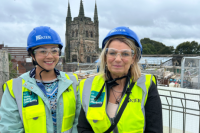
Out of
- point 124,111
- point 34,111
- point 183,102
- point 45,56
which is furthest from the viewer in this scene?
point 183,102

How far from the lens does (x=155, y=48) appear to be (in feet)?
199

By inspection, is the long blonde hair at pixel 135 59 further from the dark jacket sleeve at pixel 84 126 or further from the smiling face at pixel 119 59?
the dark jacket sleeve at pixel 84 126

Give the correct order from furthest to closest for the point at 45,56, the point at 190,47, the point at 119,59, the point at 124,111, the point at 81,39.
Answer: the point at 81,39 → the point at 190,47 → the point at 45,56 → the point at 119,59 → the point at 124,111

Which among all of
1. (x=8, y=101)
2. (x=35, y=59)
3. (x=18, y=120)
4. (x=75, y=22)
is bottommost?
(x=18, y=120)

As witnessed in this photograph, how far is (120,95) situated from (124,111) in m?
0.23

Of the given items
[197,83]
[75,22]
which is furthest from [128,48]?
[75,22]

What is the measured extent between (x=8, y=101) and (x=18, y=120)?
271 mm

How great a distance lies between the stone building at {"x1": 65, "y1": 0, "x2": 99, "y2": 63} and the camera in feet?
159

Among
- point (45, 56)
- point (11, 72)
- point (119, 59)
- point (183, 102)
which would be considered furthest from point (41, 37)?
point (11, 72)

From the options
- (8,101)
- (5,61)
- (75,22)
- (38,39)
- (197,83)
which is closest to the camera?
(8,101)

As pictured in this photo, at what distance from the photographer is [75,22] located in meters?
50.1

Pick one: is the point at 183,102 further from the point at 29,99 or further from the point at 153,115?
the point at 29,99

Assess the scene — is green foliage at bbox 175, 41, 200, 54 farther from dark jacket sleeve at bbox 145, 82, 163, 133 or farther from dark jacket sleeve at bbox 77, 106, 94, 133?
dark jacket sleeve at bbox 77, 106, 94, 133

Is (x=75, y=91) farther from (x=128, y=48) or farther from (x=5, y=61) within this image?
(x=5, y=61)
